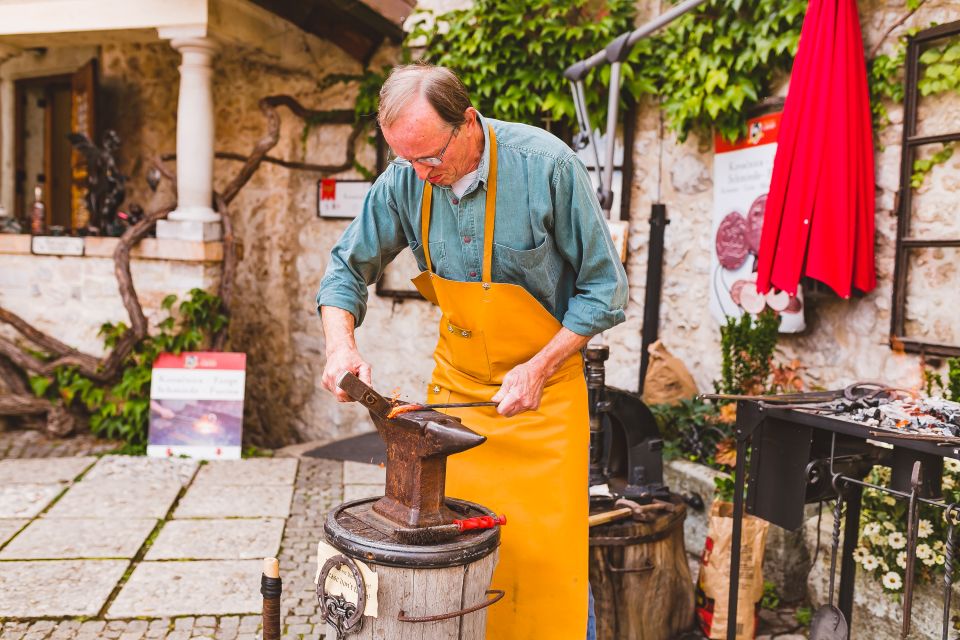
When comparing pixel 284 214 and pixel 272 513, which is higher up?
pixel 284 214

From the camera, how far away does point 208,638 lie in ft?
10.0

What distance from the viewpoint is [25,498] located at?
4.39 m

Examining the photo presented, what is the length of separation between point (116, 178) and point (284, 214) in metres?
1.27

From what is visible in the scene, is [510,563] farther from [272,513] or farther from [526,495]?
[272,513]

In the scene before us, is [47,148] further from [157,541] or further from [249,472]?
[157,541]

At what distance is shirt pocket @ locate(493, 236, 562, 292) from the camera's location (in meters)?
2.12

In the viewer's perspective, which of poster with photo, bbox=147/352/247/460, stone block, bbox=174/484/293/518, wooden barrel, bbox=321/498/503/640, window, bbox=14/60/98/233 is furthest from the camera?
window, bbox=14/60/98/233

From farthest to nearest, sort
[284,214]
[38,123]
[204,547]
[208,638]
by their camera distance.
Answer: [38,123], [284,214], [204,547], [208,638]

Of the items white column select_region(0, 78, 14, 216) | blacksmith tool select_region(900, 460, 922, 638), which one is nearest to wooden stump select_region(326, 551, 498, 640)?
blacksmith tool select_region(900, 460, 922, 638)

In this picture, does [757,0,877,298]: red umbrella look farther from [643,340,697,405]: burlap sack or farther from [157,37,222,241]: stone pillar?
[157,37,222,241]: stone pillar

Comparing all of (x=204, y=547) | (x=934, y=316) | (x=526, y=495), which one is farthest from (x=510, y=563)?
(x=934, y=316)

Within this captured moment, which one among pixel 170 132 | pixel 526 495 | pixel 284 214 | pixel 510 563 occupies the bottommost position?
pixel 510 563

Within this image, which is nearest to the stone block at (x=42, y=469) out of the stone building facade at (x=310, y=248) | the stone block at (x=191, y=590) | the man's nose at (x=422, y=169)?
the stone building facade at (x=310, y=248)

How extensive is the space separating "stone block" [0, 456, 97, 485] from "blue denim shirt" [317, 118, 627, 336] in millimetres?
3371
